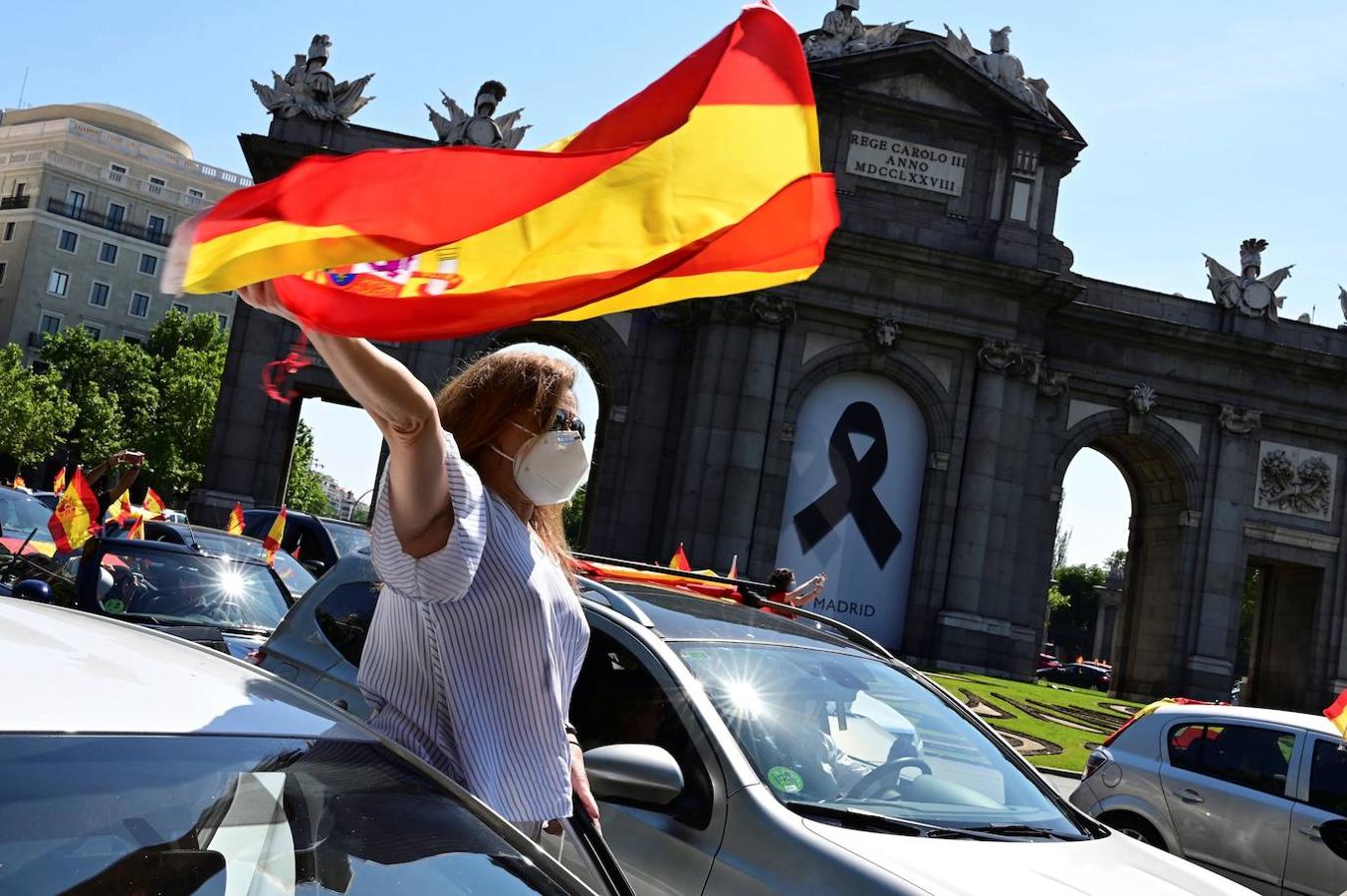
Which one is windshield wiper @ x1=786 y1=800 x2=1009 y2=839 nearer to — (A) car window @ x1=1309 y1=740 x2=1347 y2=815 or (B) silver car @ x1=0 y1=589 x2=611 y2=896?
(B) silver car @ x1=0 y1=589 x2=611 y2=896

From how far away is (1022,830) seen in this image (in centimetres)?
401

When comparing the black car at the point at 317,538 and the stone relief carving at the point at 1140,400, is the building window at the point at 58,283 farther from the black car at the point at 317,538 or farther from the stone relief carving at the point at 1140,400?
the black car at the point at 317,538

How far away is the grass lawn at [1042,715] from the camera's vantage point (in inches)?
661

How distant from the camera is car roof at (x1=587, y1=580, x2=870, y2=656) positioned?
14.2 ft

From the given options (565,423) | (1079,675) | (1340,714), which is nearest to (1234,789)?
(1340,714)

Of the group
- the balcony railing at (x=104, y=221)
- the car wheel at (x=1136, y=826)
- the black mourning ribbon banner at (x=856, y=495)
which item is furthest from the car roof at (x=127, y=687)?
the balcony railing at (x=104, y=221)

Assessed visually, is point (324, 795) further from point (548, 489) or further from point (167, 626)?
point (167, 626)

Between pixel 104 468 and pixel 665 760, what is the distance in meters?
10.8

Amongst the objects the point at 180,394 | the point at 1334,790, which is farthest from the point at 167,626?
the point at 180,394

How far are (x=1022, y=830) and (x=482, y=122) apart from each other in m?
27.2

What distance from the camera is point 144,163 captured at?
83.8m

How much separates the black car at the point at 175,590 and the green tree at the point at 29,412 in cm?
5420

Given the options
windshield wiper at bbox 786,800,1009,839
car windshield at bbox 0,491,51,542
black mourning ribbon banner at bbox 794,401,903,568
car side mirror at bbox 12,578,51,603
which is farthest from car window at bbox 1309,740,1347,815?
black mourning ribbon banner at bbox 794,401,903,568

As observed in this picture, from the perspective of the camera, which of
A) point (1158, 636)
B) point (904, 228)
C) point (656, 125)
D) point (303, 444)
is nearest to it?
point (656, 125)
